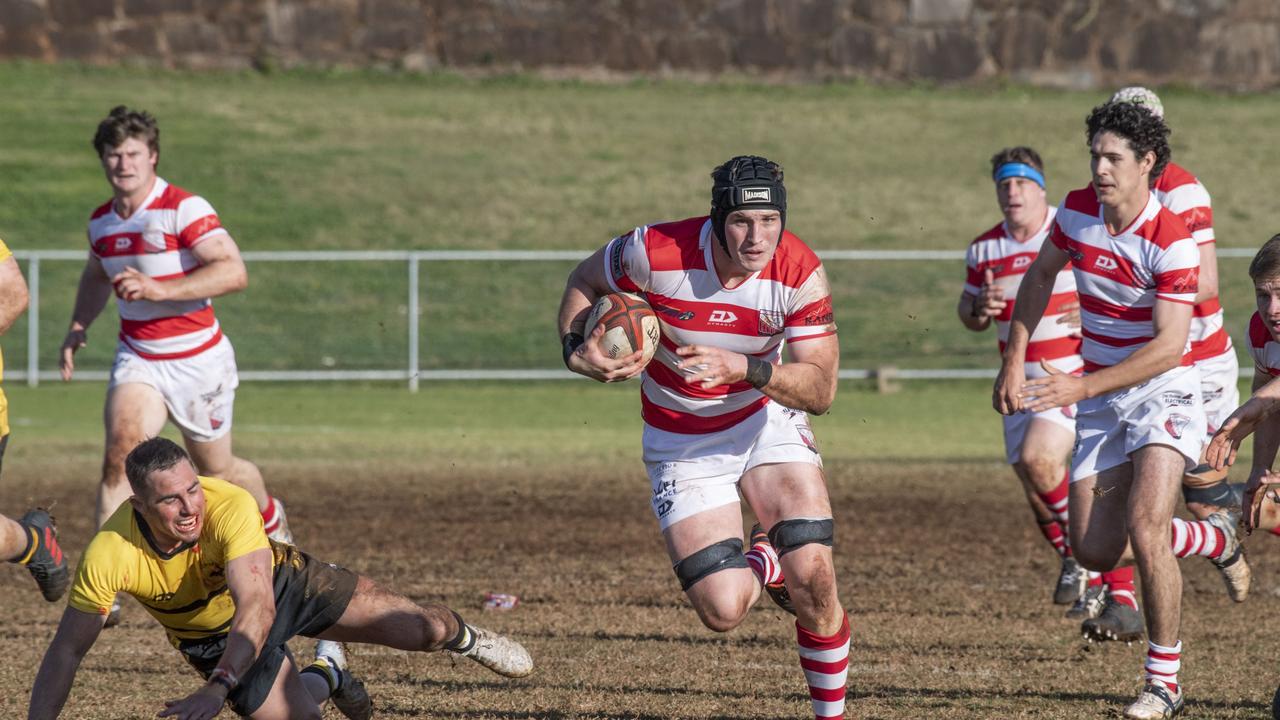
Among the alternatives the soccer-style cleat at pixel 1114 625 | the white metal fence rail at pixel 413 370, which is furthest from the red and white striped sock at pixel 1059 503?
the white metal fence rail at pixel 413 370

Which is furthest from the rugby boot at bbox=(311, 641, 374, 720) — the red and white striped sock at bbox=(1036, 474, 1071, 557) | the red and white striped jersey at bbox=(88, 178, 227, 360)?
the red and white striped sock at bbox=(1036, 474, 1071, 557)

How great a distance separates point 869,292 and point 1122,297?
54.7 ft

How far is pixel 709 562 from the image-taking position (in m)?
6.13

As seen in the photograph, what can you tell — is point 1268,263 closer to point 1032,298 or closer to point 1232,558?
point 1032,298

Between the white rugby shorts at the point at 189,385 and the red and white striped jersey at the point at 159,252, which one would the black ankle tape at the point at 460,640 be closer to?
the white rugby shorts at the point at 189,385

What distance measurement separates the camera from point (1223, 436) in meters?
5.88

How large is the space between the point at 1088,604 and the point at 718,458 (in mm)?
3113

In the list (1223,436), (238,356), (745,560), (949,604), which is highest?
(1223,436)

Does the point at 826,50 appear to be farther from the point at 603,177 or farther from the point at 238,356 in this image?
the point at 238,356

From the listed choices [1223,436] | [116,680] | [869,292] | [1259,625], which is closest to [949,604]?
[1259,625]

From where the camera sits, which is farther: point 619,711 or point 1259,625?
point 1259,625

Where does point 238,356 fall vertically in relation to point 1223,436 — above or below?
below

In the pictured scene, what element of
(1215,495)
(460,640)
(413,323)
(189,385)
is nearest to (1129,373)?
(1215,495)

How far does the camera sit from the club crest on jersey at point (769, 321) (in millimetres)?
6125
